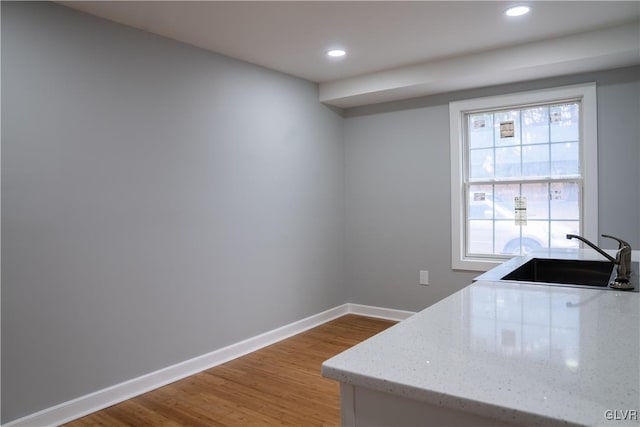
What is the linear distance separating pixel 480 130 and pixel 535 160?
580 millimetres

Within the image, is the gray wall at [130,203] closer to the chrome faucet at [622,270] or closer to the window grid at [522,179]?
the window grid at [522,179]

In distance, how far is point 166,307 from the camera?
304 cm

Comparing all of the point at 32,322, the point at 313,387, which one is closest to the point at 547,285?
the point at 313,387

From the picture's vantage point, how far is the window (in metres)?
3.60

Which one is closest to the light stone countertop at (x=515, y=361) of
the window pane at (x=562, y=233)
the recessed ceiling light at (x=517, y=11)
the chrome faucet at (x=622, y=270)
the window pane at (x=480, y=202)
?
the chrome faucet at (x=622, y=270)

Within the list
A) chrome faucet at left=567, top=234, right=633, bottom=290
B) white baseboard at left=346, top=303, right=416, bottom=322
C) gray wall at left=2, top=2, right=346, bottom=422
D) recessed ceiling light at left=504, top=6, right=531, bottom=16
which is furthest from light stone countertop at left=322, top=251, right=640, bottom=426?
white baseboard at left=346, top=303, right=416, bottom=322

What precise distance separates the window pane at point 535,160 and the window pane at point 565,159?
0.18 ft

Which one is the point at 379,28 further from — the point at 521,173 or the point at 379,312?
the point at 379,312

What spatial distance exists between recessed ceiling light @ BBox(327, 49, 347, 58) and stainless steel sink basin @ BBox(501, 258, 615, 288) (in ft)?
7.07

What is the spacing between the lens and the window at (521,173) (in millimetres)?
3596

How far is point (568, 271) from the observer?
241 centimetres

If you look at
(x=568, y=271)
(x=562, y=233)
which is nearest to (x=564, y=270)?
(x=568, y=271)

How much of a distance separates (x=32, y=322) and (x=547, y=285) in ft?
8.62

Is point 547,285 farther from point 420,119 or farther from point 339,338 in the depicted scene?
point 420,119
